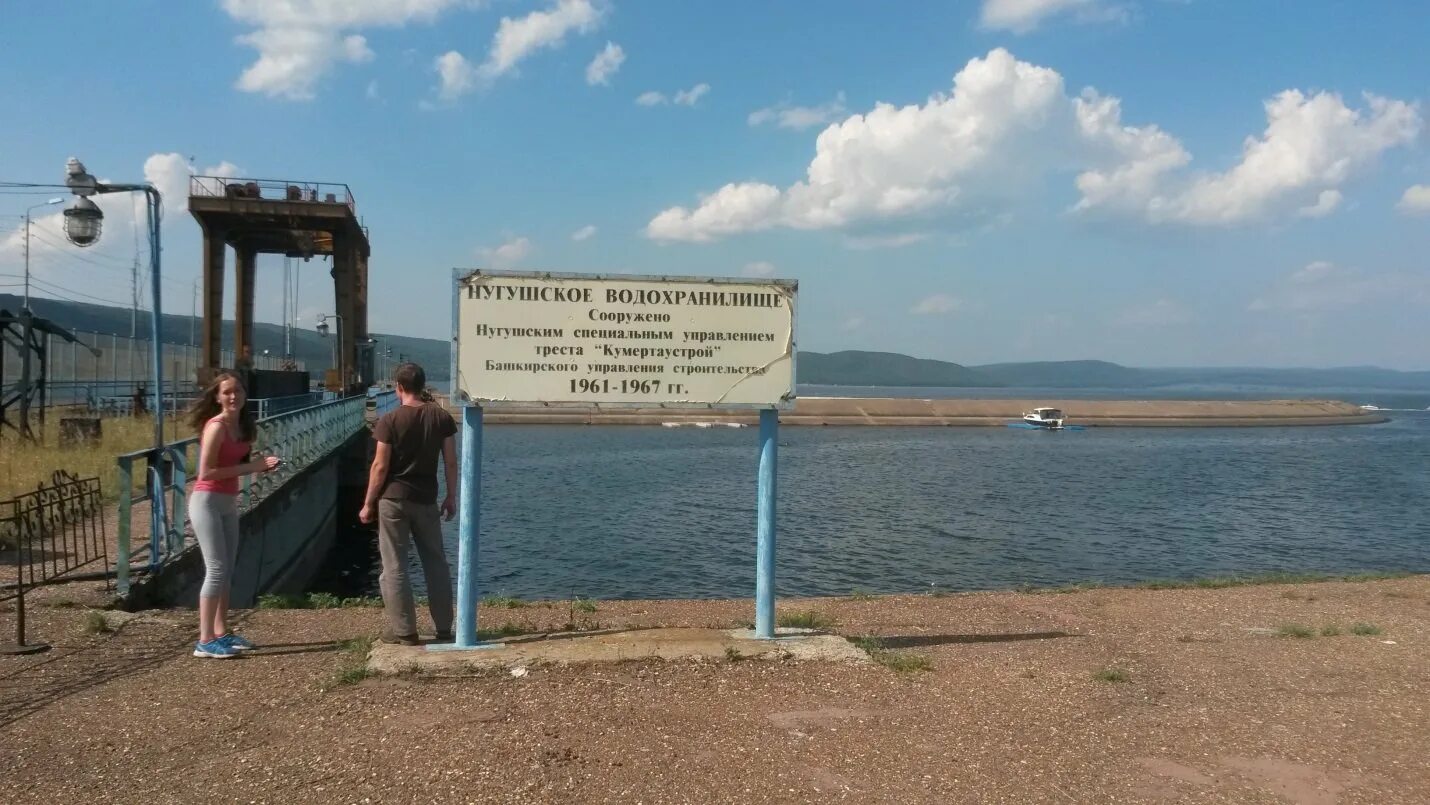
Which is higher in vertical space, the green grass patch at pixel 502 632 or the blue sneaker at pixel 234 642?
the blue sneaker at pixel 234 642

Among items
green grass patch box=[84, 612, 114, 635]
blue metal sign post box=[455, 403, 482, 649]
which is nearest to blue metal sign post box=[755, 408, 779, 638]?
blue metal sign post box=[455, 403, 482, 649]

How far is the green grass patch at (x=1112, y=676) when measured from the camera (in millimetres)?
6402

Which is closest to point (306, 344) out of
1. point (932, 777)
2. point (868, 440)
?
point (868, 440)

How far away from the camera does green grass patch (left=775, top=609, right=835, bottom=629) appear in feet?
26.2

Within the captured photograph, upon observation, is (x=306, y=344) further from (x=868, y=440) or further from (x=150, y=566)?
(x=150, y=566)

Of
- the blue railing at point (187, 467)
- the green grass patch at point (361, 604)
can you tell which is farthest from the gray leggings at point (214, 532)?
the green grass patch at point (361, 604)

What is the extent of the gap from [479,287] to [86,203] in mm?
6951

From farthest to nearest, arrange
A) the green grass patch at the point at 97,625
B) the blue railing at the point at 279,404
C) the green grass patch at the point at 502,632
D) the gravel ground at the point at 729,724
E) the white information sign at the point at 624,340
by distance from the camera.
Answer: the blue railing at the point at 279,404 → the green grass patch at the point at 502,632 → the green grass patch at the point at 97,625 → the white information sign at the point at 624,340 → the gravel ground at the point at 729,724

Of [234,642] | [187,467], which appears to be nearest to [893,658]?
[234,642]

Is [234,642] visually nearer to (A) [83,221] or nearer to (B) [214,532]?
(B) [214,532]

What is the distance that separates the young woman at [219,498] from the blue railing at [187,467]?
1.87 meters

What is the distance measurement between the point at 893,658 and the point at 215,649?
4.27 metres

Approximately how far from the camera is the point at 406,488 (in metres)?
6.69

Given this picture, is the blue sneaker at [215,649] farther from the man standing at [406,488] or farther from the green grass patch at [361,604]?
the green grass patch at [361,604]
